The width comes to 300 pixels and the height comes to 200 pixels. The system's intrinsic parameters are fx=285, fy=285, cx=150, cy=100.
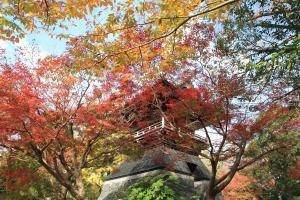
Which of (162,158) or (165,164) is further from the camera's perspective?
(162,158)

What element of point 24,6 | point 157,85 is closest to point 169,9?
point 24,6

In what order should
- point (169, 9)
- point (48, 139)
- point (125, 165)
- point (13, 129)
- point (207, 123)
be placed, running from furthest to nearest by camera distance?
point (125, 165) < point (207, 123) < point (48, 139) < point (13, 129) < point (169, 9)

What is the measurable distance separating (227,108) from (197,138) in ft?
23.9

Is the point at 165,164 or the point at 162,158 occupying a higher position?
the point at 162,158

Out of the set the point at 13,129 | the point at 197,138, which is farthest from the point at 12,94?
the point at 197,138

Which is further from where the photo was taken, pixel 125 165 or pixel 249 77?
pixel 125 165

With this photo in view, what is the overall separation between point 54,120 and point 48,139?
2.66 meters

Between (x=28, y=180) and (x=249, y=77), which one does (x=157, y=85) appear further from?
(x=28, y=180)

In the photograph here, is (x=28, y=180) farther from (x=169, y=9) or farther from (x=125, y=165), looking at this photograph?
(x=169, y=9)

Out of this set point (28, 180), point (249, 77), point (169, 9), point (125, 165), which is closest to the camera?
point (169, 9)

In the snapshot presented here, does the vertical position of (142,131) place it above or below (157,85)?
below

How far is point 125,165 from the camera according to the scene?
64.1 ft

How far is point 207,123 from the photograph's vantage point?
14656 millimetres

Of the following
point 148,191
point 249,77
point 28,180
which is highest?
point 249,77
